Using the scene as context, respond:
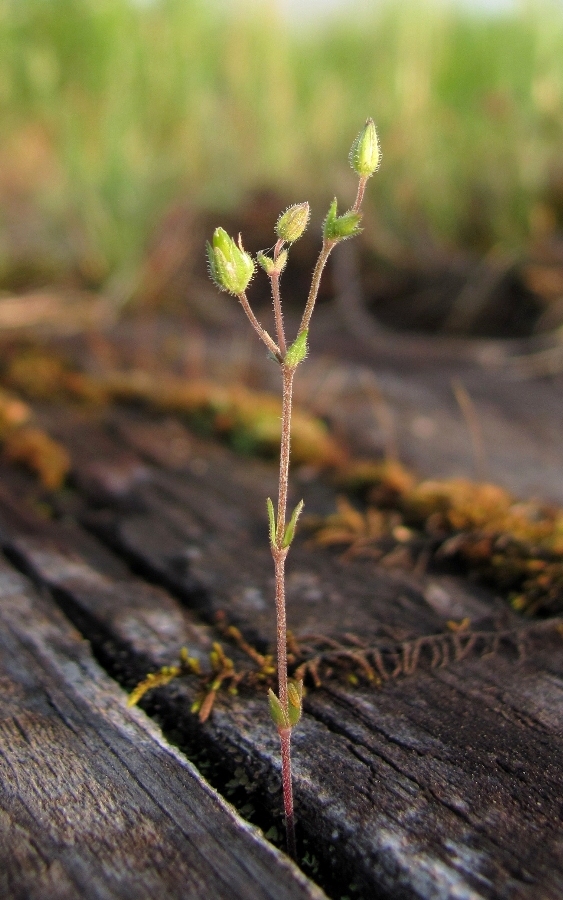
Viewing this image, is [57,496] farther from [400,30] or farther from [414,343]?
[400,30]

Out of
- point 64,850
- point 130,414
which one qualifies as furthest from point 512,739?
point 130,414

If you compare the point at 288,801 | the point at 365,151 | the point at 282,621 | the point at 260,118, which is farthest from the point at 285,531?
the point at 260,118

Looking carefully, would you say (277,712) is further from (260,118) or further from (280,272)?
(260,118)

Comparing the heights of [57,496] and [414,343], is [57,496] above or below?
below

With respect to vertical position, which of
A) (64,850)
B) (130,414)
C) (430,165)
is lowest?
(64,850)

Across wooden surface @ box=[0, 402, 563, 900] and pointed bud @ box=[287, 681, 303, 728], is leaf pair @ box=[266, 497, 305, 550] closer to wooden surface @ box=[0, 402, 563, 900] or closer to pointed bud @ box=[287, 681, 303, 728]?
pointed bud @ box=[287, 681, 303, 728]

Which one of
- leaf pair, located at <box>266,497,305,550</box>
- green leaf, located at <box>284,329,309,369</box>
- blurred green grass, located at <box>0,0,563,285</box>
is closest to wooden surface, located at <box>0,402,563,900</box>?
leaf pair, located at <box>266,497,305,550</box>

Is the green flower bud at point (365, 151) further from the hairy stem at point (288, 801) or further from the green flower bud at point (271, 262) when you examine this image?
the hairy stem at point (288, 801)
